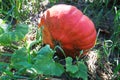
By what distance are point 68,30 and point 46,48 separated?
26 cm

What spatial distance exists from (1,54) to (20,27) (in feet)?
0.77

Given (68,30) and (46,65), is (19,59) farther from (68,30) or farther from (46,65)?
(68,30)

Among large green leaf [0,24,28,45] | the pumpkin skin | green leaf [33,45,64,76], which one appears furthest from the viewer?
the pumpkin skin

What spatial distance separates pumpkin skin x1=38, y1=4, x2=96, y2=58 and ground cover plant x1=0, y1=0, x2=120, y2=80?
0.09m

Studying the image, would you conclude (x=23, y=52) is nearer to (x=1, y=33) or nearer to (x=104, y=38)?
(x=1, y=33)

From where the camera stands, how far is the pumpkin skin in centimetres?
226

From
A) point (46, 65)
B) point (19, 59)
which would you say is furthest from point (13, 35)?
point (46, 65)

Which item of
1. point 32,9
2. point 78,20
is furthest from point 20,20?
point 78,20

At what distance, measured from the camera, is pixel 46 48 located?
2090 mm

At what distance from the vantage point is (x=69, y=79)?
7.35 feet

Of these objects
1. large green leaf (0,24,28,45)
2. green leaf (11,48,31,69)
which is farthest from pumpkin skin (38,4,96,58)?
green leaf (11,48,31,69)

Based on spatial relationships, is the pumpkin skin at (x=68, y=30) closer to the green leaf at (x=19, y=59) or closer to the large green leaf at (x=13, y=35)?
the large green leaf at (x=13, y=35)

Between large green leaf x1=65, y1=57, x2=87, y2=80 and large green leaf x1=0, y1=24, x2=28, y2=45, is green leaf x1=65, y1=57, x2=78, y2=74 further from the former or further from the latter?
large green leaf x1=0, y1=24, x2=28, y2=45

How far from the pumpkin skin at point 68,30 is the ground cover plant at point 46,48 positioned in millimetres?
85
